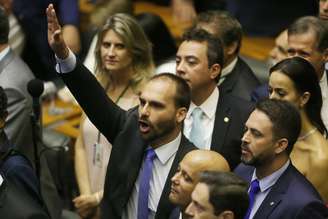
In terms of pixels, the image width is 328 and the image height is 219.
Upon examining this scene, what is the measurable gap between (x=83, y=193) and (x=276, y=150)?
132 centimetres

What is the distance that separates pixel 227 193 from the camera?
2.73 meters

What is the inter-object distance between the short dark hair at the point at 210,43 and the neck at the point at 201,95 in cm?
13

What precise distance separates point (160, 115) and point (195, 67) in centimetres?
49

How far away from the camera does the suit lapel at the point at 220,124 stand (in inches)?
142

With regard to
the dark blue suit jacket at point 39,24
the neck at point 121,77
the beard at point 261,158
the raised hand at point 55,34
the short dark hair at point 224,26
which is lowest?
the dark blue suit jacket at point 39,24

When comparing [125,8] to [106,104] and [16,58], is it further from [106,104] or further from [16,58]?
[106,104]

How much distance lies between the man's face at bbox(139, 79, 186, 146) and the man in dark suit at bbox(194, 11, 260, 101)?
642 millimetres

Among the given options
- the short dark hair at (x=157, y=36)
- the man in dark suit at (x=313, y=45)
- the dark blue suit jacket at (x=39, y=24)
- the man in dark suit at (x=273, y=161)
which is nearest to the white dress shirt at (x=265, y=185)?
the man in dark suit at (x=273, y=161)

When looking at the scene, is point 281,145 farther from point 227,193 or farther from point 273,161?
point 227,193

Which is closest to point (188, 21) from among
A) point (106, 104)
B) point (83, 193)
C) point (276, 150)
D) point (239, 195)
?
point (83, 193)

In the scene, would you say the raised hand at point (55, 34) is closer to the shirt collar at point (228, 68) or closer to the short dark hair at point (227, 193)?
the short dark hair at point (227, 193)

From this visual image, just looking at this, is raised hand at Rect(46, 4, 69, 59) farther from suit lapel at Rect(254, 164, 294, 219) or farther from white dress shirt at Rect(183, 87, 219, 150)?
suit lapel at Rect(254, 164, 294, 219)

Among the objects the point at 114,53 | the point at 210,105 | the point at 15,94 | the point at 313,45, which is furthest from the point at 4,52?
the point at 313,45

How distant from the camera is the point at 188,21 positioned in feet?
19.2
